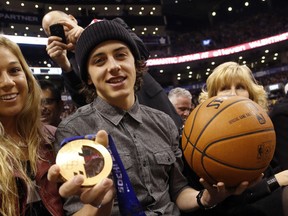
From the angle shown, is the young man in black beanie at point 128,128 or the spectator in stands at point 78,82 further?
the spectator in stands at point 78,82

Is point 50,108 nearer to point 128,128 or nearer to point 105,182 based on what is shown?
point 128,128

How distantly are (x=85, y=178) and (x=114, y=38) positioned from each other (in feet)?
2.72

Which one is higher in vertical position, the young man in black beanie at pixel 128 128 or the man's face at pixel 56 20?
the man's face at pixel 56 20

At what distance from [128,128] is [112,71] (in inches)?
12.4

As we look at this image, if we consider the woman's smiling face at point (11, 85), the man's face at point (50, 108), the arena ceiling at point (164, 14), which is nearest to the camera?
the woman's smiling face at point (11, 85)

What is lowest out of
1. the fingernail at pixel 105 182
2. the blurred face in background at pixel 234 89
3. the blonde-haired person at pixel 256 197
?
the blonde-haired person at pixel 256 197

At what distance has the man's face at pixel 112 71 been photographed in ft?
5.21

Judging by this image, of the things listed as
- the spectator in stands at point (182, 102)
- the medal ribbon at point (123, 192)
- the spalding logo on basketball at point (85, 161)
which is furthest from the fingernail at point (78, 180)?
the spectator in stands at point (182, 102)

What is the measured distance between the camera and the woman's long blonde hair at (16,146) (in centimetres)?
132

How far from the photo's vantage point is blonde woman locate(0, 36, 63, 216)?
1.36 meters

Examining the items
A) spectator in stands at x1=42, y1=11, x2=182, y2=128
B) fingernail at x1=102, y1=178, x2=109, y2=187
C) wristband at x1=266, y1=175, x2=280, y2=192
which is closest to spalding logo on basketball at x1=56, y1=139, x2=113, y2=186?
fingernail at x1=102, y1=178, x2=109, y2=187

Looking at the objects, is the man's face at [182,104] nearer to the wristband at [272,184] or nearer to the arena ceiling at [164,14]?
the wristband at [272,184]

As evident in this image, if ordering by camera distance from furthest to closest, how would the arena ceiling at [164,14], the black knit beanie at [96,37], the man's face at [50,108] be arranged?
the arena ceiling at [164,14]
the man's face at [50,108]
the black knit beanie at [96,37]

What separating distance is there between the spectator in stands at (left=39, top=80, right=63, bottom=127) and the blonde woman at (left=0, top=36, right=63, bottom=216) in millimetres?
1243
